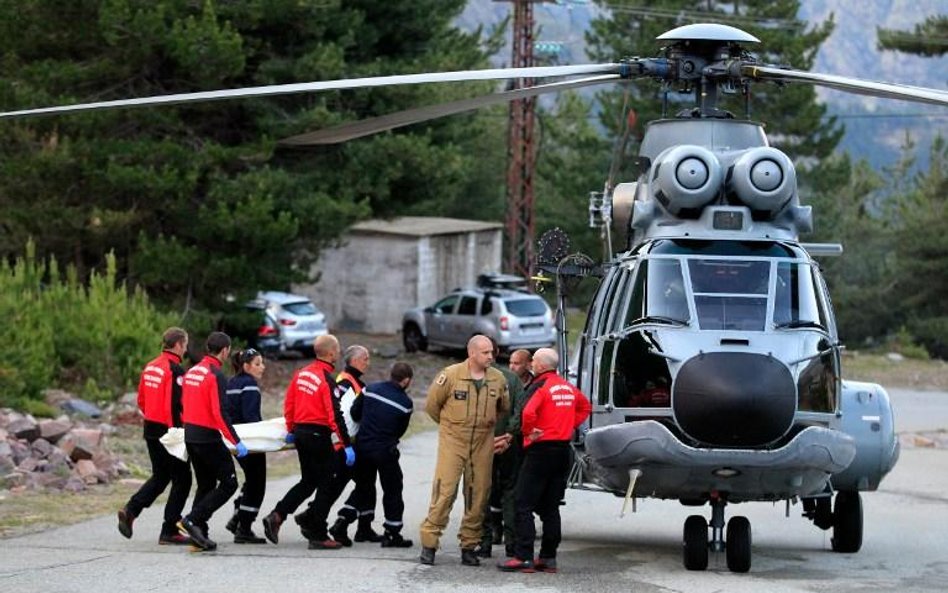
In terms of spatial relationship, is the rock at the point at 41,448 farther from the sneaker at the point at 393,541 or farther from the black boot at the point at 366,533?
the sneaker at the point at 393,541

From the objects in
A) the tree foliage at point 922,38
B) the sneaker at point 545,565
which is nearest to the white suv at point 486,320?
the tree foliage at point 922,38

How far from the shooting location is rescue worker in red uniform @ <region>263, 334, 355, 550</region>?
13555 millimetres

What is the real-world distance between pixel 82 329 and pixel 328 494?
1345 centimetres

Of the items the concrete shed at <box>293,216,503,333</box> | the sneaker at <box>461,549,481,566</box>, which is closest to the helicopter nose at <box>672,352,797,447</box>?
the sneaker at <box>461,549,481,566</box>

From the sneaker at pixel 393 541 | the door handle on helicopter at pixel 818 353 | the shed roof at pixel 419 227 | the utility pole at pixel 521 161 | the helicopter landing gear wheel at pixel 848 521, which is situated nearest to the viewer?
the door handle on helicopter at pixel 818 353

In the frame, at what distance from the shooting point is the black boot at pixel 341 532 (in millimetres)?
13945

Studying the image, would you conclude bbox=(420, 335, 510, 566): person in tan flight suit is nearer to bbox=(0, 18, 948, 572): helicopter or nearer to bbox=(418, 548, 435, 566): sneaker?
bbox=(418, 548, 435, 566): sneaker

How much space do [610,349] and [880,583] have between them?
268cm

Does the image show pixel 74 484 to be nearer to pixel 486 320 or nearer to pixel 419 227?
pixel 486 320

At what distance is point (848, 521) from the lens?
14758 millimetres

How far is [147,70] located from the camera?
30781mm

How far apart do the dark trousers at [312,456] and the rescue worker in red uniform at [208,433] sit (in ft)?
1.63

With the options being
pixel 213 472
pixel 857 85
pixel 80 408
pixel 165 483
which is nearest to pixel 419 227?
pixel 80 408

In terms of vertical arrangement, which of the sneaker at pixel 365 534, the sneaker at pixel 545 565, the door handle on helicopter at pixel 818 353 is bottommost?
the sneaker at pixel 365 534
